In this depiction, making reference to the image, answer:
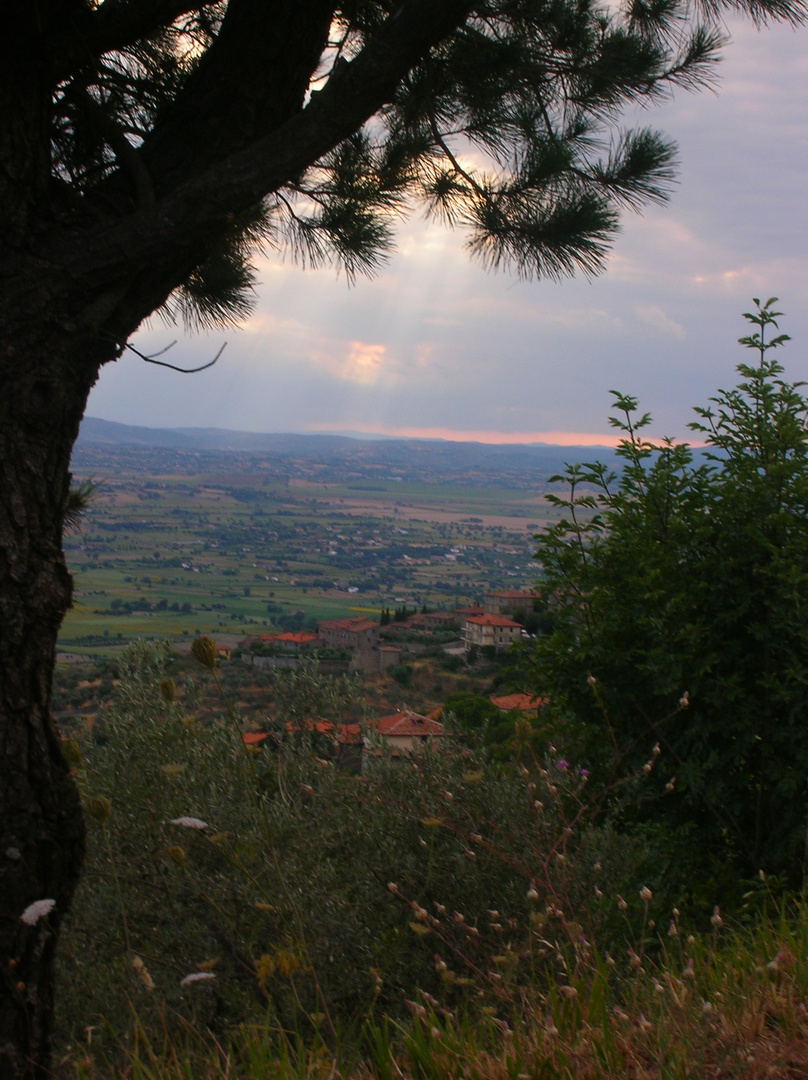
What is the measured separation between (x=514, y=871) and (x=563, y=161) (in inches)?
130

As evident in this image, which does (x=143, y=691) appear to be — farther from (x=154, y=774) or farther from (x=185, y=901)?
(x=185, y=901)

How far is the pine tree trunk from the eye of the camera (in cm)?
232

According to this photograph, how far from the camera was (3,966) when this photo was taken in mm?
2264

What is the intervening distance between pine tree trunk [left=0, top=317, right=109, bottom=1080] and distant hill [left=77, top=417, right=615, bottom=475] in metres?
72.4

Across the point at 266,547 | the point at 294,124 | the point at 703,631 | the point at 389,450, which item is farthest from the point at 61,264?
the point at 389,450

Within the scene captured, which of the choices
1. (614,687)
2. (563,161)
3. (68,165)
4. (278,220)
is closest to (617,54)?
(563,161)

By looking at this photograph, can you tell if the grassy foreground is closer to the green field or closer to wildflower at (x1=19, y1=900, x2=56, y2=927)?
wildflower at (x1=19, y1=900, x2=56, y2=927)

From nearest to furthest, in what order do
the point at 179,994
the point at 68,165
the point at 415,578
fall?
the point at 179,994
the point at 68,165
the point at 415,578

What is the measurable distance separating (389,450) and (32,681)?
117m

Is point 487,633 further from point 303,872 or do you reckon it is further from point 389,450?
point 389,450

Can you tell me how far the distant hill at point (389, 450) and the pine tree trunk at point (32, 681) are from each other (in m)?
72.4

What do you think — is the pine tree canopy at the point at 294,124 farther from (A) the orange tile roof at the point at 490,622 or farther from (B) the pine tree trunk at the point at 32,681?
(A) the orange tile roof at the point at 490,622

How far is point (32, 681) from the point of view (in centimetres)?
244

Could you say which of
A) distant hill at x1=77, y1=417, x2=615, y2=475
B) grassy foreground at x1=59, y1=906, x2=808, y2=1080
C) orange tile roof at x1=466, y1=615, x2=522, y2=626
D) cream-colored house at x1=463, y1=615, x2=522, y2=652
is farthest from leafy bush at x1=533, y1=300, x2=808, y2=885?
distant hill at x1=77, y1=417, x2=615, y2=475
